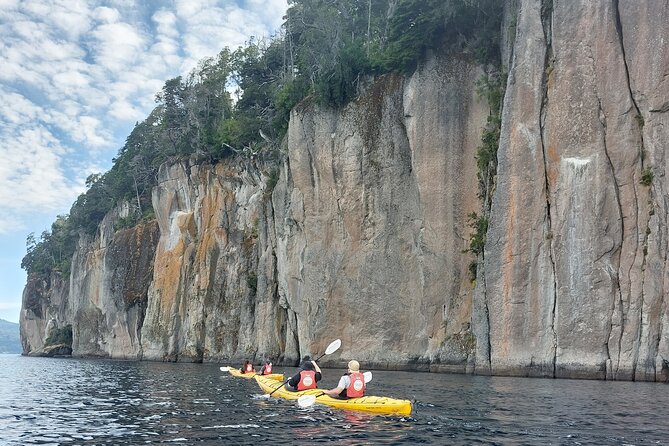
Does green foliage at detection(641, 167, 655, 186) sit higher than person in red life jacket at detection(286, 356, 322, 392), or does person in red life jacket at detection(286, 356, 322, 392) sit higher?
green foliage at detection(641, 167, 655, 186)

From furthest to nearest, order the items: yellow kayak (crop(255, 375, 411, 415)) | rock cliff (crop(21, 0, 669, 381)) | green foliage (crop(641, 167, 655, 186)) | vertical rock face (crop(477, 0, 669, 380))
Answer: rock cliff (crop(21, 0, 669, 381)) < green foliage (crop(641, 167, 655, 186)) < vertical rock face (crop(477, 0, 669, 380)) < yellow kayak (crop(255, 375, 411, 415))

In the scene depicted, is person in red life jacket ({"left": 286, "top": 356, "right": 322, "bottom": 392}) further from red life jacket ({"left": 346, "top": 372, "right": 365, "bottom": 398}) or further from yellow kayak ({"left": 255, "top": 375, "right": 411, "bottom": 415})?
red life jacket ({"left": 346, "top": 372, "right": 365, "bottom": 398})

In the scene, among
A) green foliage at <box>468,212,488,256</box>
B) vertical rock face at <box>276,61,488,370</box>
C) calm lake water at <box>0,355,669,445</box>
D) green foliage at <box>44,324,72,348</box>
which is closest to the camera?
calm lake water at <box>0,355,669,445</box>

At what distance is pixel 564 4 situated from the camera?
3238cm

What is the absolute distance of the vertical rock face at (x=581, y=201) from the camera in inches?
1123

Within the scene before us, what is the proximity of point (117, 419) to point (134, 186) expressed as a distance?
65027 millimetres

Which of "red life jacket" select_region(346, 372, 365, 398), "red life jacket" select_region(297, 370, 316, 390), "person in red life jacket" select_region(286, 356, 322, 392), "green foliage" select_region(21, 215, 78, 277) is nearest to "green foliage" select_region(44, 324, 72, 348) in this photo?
"green foliage" select_region(21, 215, 78, 277)

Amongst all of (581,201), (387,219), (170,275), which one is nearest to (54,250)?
(170,275)

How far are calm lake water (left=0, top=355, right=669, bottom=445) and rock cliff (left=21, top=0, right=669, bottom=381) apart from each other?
5.00 meters

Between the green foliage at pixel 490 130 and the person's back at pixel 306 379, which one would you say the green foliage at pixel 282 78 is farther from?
the person's back at pixel 306 379

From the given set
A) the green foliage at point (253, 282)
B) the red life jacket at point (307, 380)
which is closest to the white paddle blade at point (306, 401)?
the red life jacket at point (307, 380)

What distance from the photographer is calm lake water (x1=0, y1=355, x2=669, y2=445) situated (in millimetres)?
14547

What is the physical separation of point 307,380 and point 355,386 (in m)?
2.88

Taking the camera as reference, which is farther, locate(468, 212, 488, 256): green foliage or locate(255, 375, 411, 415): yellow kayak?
locate(468, 212, 488, 256): green foliage
